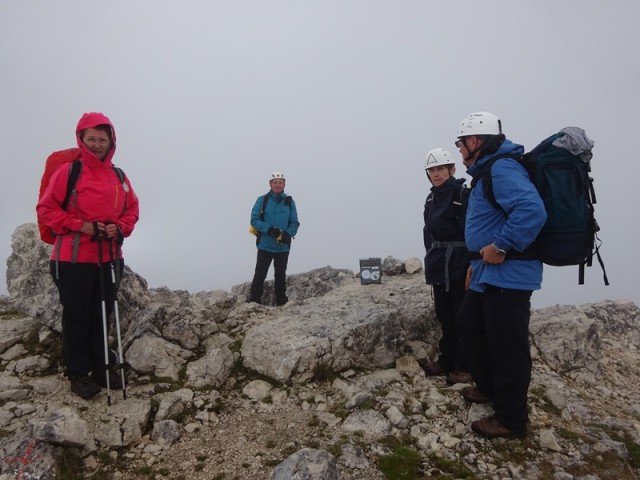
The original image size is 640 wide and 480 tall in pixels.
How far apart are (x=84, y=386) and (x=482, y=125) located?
6647 millimetres

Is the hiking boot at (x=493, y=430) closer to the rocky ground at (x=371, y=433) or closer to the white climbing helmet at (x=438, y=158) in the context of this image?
the rocky ground at (x=371, y=433)

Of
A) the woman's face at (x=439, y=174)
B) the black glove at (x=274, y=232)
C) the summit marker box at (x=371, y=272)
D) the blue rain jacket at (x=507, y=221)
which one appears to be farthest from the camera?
the black glove at (x=274, y=232)

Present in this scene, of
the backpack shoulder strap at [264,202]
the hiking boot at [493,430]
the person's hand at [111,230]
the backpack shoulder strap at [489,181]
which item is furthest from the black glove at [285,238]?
the hiking boot at [493,430]

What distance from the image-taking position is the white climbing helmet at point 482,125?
5214 millimetres

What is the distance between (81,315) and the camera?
5879mm

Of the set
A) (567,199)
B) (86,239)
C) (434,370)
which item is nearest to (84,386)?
(86,239)

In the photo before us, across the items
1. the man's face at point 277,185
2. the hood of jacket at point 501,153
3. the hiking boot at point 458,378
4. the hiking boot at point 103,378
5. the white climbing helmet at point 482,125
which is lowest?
the hiking boot at point 458,378

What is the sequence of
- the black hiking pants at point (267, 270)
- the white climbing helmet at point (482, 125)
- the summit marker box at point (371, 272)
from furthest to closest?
1. the black hiking pants at point (267, 270)
2. the summit marker box at point (371, 272)
3. the white climbing helmet at point (482, 125)

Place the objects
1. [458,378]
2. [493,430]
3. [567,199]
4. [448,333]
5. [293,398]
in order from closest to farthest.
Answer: [567,199] < [493,430] < [293,398] < [458,378] < [448,333]

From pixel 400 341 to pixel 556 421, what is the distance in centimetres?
268

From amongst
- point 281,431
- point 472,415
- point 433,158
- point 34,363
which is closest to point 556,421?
point 472,415

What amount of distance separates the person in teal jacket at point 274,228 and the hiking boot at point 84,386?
229 inches

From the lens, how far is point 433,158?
275 inches

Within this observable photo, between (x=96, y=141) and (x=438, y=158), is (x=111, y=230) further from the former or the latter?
(x=438, y=158)
